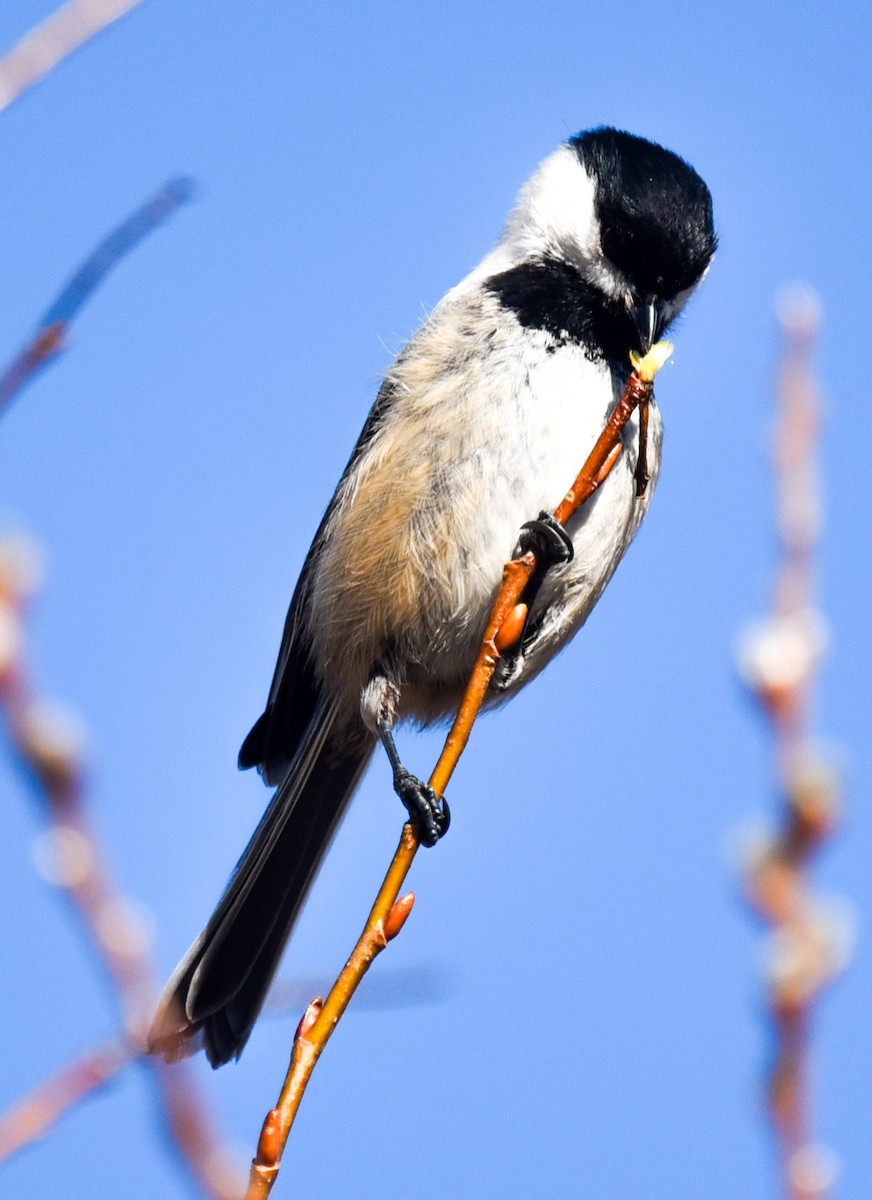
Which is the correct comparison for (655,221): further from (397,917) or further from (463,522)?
(397,917)

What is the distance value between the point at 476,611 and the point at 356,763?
2.02 ft

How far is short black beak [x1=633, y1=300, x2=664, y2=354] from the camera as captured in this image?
9.63 feet

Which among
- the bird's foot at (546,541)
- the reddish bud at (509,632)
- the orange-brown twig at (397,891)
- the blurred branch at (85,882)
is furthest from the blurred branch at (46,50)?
the bird's foot at (546,541)

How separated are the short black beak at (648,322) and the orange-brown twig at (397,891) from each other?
94 centimetres

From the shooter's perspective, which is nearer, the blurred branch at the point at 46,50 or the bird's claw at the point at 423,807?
the blurred branch at the point at 46,50

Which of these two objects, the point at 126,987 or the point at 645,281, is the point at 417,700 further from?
the point at 126,987

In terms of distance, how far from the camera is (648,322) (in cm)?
295

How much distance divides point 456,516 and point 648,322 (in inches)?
24.3

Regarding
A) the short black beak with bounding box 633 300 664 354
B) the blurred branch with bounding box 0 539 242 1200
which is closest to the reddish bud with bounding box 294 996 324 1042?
the blurred branch with bounding box 0 539 242 1200

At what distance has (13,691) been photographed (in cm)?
57

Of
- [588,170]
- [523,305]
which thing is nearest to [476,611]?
[523,305]

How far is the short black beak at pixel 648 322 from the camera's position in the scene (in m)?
2.94

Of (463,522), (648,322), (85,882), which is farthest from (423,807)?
(85,882)

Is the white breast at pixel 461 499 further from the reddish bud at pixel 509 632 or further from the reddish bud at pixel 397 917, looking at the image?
the reddish bud at pixel 397 917
